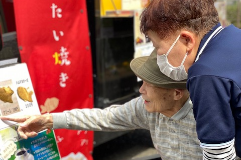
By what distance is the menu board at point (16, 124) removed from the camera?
189 centimetres

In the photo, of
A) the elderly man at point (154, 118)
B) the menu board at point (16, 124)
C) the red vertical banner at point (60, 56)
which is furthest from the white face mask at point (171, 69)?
the red vertical banner at point (60, 56)

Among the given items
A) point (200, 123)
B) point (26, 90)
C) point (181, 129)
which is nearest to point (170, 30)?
point (200, 123)

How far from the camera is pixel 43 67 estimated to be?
2.69 metres

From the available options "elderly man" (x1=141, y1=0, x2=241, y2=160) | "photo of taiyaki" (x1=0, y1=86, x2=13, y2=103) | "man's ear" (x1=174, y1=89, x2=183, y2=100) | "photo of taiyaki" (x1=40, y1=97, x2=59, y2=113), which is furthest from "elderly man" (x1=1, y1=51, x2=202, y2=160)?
"photo of taiyaki" (x1=40, y1=97, x2=59, y2=113)

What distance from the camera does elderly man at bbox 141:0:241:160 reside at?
4.29 ft

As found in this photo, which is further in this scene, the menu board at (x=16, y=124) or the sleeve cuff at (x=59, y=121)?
the sleeve cuff at (x=59, y=121)

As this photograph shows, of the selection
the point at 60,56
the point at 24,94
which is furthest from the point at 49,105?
the point at 24,94

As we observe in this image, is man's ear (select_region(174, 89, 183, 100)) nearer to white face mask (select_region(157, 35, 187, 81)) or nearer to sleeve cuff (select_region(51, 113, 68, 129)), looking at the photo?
white face mask (select_region(157, 35, 187, 81))

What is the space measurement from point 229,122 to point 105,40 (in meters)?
2.23

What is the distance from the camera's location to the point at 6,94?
1.98 meters

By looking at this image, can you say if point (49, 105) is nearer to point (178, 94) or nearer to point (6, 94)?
point (6, 94)

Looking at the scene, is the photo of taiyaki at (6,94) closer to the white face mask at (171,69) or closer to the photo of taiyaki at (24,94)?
the photo of taiyaki at (24,94)

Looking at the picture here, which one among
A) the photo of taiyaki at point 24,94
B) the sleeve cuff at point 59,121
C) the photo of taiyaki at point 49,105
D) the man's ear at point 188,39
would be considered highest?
the man's ear at point 188,39

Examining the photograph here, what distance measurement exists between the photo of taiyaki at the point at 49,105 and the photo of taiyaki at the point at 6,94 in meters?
0.71
